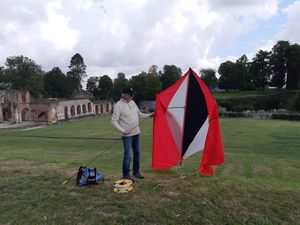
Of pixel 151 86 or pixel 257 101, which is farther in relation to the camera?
pixel 257 101

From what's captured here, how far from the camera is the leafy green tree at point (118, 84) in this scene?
8322 centimetres

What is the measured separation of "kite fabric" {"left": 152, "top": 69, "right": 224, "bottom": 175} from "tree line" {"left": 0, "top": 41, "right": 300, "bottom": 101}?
6999 cm

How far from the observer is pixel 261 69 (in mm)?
90625

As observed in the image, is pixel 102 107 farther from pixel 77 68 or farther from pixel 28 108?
pixel 77 68

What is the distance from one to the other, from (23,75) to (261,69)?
213ft

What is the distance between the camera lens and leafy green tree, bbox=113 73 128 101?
273ft

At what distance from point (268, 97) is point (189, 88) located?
79.1m

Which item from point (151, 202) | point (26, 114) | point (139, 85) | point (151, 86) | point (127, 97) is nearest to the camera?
point (151, 202)

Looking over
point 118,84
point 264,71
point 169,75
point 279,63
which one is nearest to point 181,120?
point 169,75

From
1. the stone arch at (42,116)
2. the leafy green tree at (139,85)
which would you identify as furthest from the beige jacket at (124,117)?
the leafy green tree at (139,85)

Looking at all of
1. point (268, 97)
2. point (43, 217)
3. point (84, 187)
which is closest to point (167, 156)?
point (84, 187)

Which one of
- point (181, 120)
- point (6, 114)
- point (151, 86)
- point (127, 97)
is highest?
point (151, 86)

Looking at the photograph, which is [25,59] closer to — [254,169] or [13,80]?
[13,80]

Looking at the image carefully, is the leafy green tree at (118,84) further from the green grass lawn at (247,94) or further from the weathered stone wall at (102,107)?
the green grass lawn at (247,94)
